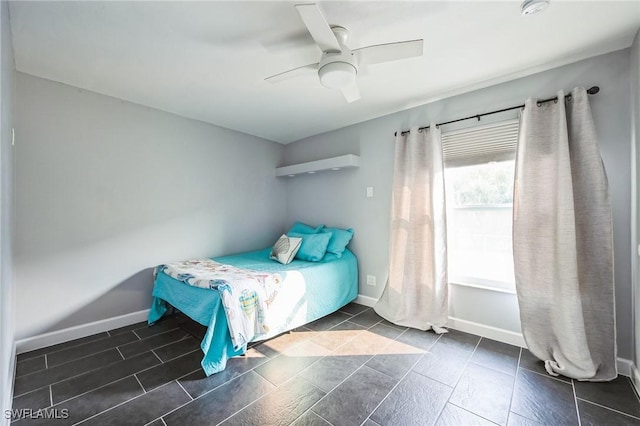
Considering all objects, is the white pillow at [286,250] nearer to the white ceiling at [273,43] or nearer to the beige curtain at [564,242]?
the white ceiling at [273,43]

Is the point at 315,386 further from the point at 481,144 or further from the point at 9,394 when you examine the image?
the point at 481,144

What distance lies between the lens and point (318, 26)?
4.69ft

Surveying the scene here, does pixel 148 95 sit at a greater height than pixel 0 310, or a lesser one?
greater

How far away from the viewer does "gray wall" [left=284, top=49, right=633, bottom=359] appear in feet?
6.35

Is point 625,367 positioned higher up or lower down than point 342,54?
lower down

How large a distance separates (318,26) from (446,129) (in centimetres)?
180

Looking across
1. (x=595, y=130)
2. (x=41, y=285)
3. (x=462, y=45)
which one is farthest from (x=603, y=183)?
(x=41, y=285)

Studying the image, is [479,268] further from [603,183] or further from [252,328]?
A: [252,328]

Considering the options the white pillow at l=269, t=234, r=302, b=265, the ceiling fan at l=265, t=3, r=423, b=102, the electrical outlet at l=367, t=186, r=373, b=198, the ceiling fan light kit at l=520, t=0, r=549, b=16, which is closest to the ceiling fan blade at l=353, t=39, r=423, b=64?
the ceiling fan at l=265, t=3, r=423, b=102

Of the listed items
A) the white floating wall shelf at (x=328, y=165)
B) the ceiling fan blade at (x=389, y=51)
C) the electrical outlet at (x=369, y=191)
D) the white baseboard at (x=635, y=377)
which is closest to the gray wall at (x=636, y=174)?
the white baseboard at (x=635, y=377)

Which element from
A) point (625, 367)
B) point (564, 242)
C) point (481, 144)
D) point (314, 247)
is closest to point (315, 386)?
point (314, 247)

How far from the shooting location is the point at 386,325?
281cm

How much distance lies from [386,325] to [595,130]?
7.75 ft

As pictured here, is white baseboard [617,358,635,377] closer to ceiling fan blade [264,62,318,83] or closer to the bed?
the bed
